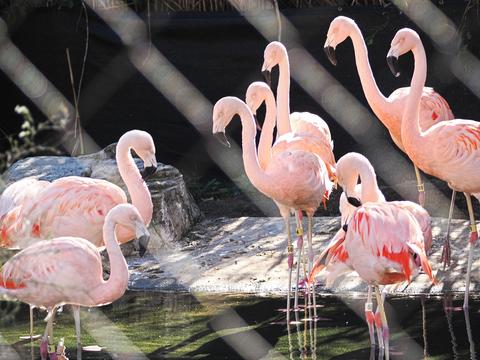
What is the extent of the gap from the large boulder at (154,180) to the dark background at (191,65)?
4.53 feet

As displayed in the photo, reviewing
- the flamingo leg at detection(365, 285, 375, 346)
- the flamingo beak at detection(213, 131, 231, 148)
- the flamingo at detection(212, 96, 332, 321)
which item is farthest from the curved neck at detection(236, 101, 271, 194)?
the flamingo leg at detection(365, 285, 375, 346)

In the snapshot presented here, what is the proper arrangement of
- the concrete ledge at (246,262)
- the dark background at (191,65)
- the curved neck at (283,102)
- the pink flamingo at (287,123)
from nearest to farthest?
the concrete ledge at (246,262) → the pink flamingo at (287,123) → the curved neck at (283,102) → the dark background at (191,65)

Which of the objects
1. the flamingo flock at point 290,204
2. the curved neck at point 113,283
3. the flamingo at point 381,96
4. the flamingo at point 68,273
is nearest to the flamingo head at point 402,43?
the flamingo flock at point 290,204

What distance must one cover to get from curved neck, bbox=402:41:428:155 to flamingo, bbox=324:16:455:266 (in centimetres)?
46

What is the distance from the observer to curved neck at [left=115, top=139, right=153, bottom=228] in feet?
18.5

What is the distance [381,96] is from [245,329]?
6.79 ft

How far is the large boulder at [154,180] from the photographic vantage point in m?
7.10

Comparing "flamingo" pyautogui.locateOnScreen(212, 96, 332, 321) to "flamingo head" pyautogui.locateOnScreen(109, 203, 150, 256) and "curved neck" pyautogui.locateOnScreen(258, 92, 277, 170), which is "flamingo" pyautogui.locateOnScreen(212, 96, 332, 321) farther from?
"flamingo head" pyautogui.locateOnScreen(109, 203, 150, 256)

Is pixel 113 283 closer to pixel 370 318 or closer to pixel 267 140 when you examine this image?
pixel 370 318

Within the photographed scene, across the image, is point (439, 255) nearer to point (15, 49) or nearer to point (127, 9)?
point (127, 9)

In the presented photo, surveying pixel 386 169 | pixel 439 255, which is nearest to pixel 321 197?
pixel 439 255

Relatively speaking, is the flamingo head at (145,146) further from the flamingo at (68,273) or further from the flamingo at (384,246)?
the flamingo at (384,246)

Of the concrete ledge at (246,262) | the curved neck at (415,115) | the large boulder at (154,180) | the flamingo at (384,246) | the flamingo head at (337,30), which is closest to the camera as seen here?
the flamingo at (384,246)

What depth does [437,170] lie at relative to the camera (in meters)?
5.84
